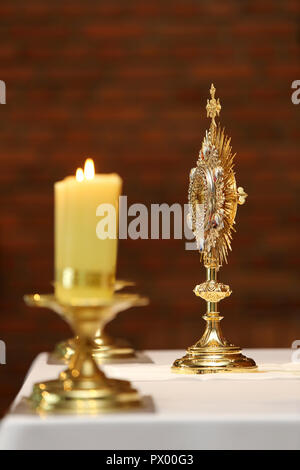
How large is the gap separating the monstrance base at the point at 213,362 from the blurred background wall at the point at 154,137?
1.62m

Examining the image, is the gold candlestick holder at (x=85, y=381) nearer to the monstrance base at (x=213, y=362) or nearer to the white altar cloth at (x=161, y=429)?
the white altar cloth at (x=161, y=429)

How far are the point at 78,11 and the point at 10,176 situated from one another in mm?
621

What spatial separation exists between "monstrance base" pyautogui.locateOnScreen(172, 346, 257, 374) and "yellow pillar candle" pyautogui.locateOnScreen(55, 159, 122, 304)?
0.39 m

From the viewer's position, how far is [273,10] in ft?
9.42

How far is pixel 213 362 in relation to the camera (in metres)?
1.16

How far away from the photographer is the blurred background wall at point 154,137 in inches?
112

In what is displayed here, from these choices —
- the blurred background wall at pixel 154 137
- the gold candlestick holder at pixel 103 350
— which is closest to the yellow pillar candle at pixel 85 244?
the gold candlestick holder at pixel 103 350

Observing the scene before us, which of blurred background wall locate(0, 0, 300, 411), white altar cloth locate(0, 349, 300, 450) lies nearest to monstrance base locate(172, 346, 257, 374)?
white altar cloth locate(0, 349, 300, 450)

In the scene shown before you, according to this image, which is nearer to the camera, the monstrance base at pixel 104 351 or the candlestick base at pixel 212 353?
the candlestick base at pixel 212 353

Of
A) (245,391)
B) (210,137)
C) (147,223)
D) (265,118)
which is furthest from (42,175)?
(245,391)

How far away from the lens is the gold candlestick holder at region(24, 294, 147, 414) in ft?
2.59

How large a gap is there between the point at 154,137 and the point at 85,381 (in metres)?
2.10

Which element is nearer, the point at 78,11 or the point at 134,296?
the point at 134,296
